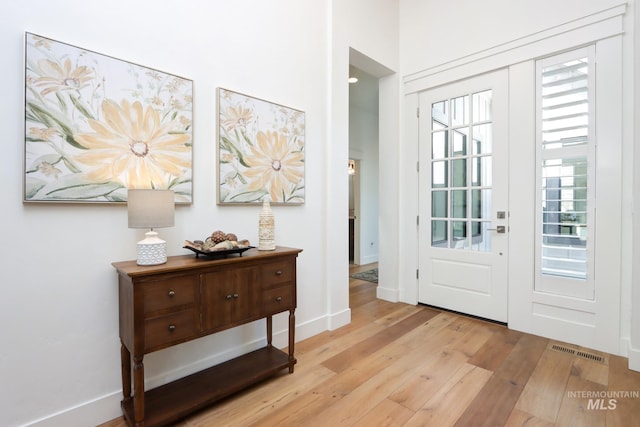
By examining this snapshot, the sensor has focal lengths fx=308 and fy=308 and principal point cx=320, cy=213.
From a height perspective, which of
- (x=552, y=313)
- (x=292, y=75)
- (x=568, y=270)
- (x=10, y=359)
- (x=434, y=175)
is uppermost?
(x=292, y=75)

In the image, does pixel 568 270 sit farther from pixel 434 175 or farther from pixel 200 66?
pixel 200 66

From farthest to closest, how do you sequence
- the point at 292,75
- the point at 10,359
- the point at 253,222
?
the point at 292,75, the point at 253,222, the point at 10,359

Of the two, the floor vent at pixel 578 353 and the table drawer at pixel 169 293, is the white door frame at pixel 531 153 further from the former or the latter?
the table drawer at pixel 169 293

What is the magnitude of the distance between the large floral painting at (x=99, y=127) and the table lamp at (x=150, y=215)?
10.3 inches

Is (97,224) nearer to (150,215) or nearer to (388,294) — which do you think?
(150,215)

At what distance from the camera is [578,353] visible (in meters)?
2.46

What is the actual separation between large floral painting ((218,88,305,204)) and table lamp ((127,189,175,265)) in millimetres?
552

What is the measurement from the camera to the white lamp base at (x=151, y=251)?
1.61 m

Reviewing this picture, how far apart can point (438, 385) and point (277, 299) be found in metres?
1.21

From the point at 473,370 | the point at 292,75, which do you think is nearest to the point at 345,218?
the point at 292,75

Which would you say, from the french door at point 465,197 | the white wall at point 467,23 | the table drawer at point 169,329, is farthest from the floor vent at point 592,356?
the table drawer at point 169,329

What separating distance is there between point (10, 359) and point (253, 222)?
1.48m

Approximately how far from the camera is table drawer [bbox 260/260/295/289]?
2.03 m

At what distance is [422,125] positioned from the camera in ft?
11.7
